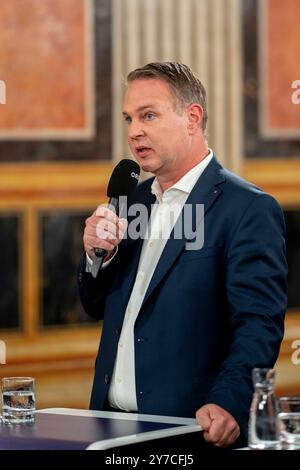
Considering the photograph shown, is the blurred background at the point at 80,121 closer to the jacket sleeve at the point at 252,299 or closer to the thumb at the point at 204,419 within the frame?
the jacket sleeve at the point at 252,299

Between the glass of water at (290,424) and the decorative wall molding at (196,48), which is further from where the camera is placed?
the decorative wall molding at (196,48)

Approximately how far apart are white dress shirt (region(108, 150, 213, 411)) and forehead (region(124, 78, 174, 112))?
0.63 ft

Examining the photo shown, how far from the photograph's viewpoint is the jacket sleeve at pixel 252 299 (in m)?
2.26

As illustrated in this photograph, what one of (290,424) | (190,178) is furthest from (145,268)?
(290,424)

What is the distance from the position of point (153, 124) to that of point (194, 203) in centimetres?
21

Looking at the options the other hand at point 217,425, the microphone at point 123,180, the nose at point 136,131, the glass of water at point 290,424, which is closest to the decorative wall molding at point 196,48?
the microphone at point 123,180

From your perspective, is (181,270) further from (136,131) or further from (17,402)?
(17,402)

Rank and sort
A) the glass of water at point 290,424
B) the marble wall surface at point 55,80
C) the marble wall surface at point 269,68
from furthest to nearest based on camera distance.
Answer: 1. the marble wall surface at point 269,68
2. the marble wall surface at point 55,80
3. the glass of water at point 290,424

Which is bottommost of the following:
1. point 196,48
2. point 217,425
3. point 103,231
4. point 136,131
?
point 217,425

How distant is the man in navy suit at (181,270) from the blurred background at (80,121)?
99.5 inches

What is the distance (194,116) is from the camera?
259 centimetres

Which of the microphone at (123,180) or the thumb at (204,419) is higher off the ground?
the microphone at (123,180)

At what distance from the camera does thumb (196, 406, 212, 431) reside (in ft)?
7.05
